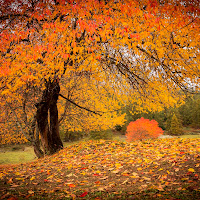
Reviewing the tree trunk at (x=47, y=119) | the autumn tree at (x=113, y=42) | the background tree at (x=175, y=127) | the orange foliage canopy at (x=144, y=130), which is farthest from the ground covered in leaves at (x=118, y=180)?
the background tree at (x=175, y=127)

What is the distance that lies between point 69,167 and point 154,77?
3.84 meters

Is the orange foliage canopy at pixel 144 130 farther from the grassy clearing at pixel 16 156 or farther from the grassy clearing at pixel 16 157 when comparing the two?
the grassy clearing at pixel 16 157

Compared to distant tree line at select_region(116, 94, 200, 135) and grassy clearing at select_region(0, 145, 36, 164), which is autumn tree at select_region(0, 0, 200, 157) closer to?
grassy clearing at select_region(0, 145, 36, 164)

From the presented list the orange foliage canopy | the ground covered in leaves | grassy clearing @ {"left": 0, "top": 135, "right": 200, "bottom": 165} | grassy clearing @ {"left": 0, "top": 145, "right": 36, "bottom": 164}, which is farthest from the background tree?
the ground covered in leaves

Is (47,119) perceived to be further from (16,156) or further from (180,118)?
(180,118)

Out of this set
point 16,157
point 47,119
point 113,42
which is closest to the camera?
point 113,42

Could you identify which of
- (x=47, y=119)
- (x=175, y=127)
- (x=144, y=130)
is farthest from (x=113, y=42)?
(x=175, y=127)

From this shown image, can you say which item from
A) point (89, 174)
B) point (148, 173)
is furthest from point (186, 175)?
point (89, 174)

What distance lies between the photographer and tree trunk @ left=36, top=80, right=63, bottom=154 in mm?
7578

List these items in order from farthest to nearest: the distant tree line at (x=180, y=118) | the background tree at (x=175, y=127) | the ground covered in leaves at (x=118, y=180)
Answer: the distant tree line at (x=180, y=118) < the background tree at (x=175, y=127) < the ground covered in leaves at (x=118, y=180)

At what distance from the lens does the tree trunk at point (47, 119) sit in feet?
24.9

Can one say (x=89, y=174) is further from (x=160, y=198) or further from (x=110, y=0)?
(x=110, y=0)

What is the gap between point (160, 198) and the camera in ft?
8.20

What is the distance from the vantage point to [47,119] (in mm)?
8312
